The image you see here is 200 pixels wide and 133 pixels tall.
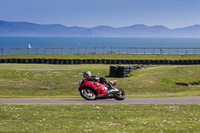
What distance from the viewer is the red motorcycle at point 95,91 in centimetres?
1792

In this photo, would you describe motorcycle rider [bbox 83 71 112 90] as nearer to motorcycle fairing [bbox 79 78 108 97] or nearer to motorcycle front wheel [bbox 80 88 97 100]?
motorcycle fairing [bbox 79 78 108 97]

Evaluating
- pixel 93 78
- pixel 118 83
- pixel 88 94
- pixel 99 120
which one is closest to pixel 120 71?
pixel 118 83

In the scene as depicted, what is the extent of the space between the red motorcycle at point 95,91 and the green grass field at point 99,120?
3.47m

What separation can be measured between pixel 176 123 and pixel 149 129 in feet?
4.28

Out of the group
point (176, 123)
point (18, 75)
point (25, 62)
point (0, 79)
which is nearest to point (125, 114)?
point (176, 123)

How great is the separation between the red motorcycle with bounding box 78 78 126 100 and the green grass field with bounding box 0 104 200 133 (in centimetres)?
347

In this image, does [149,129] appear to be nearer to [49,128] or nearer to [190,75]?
[49,128]

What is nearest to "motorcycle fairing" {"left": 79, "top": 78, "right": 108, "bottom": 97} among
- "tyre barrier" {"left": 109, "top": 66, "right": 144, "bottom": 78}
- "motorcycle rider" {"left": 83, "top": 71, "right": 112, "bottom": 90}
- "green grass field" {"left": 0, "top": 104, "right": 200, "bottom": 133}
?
"motorcycle rider" {"left": 83, "top": 71, "right": 112, "bottom": 90}

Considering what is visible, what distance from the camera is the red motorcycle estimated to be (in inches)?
706

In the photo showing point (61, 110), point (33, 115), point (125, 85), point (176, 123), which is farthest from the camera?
point (125, 85)

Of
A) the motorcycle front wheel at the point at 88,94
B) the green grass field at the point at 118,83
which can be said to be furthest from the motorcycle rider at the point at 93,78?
the green grass field at the point at 118,83

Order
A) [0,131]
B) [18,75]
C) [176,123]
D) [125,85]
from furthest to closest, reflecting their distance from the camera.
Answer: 1. [18,75]
2. [125,85]
3. [176,123]
4. [0,131]

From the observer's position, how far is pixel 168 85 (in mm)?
30266

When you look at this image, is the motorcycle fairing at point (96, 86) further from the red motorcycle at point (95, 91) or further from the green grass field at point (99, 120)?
the green grass field at point (99, 120)
